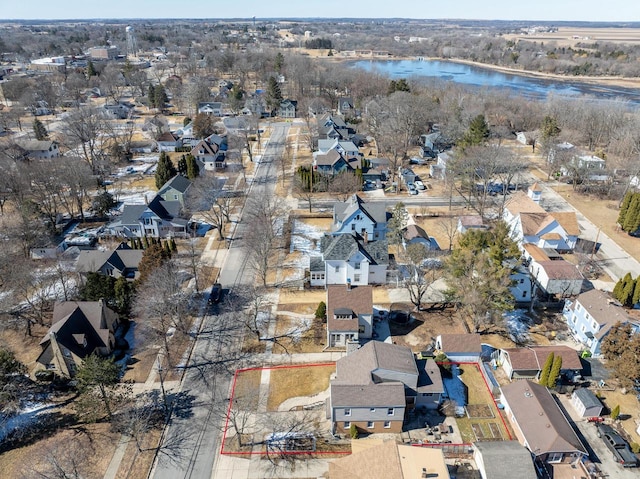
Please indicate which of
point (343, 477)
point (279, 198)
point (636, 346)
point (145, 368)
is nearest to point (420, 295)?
point (636, 346)

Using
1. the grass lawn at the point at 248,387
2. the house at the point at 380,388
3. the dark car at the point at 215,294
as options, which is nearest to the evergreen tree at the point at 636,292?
the house at the point at 380,388

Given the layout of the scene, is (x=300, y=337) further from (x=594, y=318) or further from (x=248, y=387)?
(x=594, y=318)

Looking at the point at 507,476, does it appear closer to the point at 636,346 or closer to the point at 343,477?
the point at 343,477

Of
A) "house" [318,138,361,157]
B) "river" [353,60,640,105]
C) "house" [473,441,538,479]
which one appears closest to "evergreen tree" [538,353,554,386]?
"house" [473,441,538,479]

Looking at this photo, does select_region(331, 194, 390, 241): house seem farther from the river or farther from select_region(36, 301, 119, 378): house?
the river

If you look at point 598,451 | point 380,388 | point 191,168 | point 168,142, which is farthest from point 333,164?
point 598,451

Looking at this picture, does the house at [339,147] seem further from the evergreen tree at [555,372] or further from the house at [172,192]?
the evergreen tree at [555,372]
